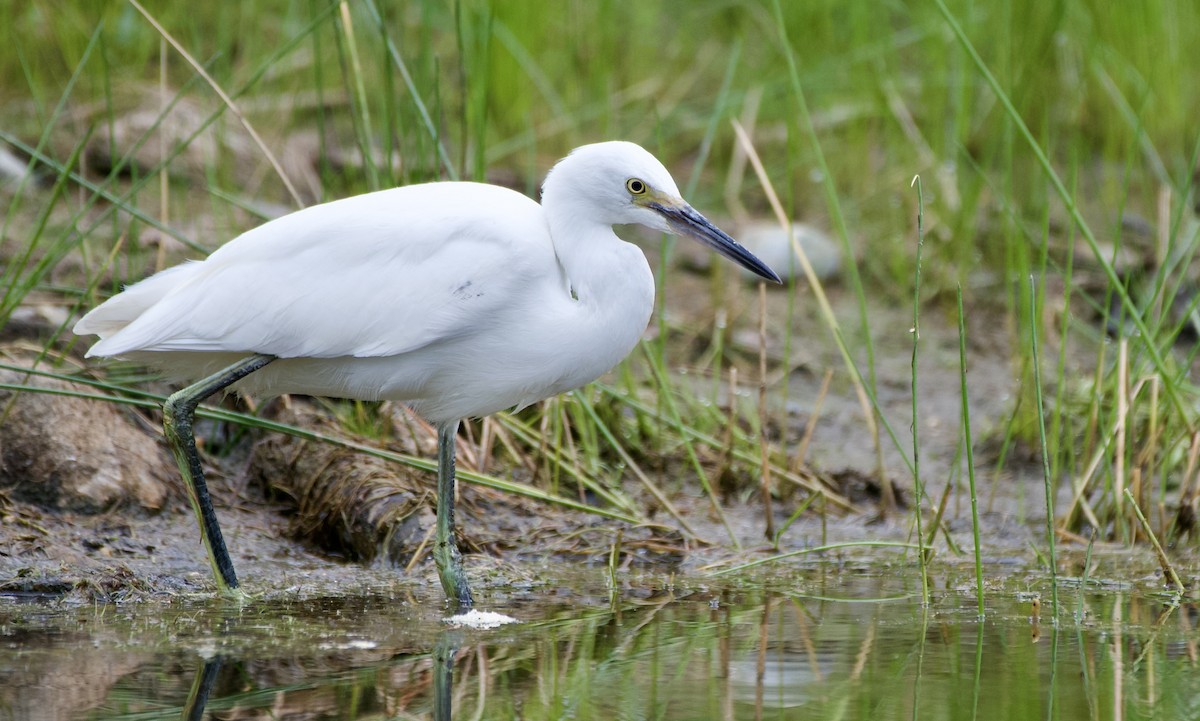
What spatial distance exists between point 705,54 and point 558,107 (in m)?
2.11

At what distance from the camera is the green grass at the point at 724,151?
4918mm

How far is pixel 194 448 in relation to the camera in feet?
12.9

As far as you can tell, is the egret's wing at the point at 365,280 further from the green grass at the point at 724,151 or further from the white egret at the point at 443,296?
the green grass at the point at 724,151

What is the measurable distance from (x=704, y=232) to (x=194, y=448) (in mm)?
1530

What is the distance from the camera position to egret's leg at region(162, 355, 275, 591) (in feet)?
12.3

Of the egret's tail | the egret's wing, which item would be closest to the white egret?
the egret's wing

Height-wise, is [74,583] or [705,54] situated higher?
[705,54]

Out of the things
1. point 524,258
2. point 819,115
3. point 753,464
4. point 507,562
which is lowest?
point 507,562

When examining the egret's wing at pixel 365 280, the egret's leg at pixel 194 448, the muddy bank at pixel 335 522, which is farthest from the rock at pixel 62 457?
the egret's wing at pixel 365 280

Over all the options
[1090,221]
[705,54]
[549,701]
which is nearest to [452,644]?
[549,701]

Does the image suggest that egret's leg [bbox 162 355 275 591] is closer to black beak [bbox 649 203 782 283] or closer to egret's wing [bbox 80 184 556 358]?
egret's wing [bbox 80 184 556 358]

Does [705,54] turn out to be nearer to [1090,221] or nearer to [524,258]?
[1090,221]

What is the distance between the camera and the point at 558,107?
22.6 ft

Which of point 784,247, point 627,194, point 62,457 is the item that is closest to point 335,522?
point 62,457
